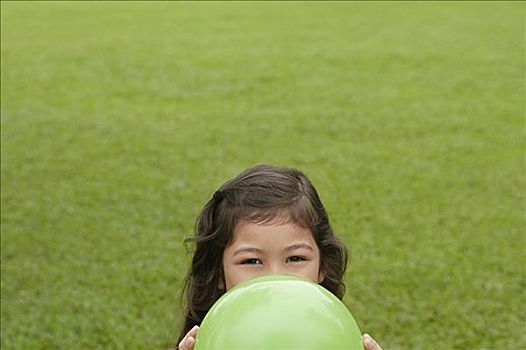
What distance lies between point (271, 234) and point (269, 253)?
6 cm

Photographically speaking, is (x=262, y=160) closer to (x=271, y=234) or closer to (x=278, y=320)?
(x=271, y=234)

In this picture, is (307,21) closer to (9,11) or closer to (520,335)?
(9,11)

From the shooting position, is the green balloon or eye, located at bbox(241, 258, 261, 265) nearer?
the green balloon

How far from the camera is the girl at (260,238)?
8.32 feet

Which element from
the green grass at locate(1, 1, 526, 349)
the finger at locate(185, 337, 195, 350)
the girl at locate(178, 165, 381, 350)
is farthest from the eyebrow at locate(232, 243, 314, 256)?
the green grass at locate(1, 1, 526, 349)

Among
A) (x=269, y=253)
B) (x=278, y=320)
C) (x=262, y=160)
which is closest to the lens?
(x=278, y=320)

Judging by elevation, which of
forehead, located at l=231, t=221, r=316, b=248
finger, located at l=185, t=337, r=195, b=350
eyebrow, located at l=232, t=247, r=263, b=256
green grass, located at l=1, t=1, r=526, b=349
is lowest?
green grass, located at l=1, t=1, r=526, b=349

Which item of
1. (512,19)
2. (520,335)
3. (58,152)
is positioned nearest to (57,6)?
(512,19)

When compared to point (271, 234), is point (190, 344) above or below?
below

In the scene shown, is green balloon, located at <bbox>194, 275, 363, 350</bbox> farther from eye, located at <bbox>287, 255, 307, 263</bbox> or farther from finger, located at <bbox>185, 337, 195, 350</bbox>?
eye, located at <bbox>287, 255, 307, 263</bbox>

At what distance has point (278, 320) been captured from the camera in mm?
1983

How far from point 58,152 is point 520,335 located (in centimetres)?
446

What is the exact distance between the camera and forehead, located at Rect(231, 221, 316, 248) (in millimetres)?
2539

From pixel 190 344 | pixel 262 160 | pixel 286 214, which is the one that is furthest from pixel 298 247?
pixel 262 160
